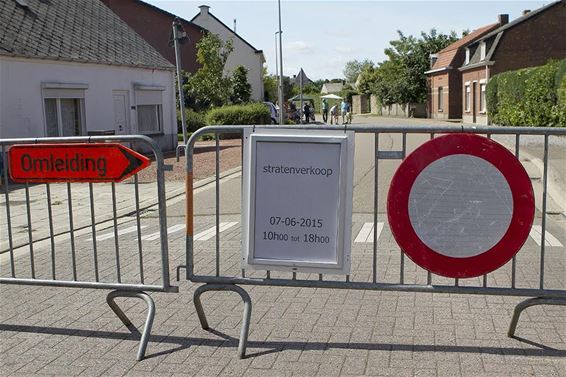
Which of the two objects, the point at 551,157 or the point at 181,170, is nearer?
the point at 551,157

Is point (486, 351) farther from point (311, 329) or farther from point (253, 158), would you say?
point (253, 158)

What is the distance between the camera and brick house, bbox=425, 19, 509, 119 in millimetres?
52422

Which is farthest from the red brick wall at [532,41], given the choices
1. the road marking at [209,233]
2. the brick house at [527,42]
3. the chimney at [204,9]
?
the road marking at [209,233]

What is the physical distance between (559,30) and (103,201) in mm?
39123

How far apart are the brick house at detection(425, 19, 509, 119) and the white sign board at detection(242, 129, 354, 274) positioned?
49.9 metres

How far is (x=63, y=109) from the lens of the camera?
1991 centimetres

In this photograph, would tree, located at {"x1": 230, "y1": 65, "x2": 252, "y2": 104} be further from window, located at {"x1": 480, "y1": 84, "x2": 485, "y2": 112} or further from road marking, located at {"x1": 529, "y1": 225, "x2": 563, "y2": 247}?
road marking, located at {"x1": 529, "y1": 225, "x2": 563, "y2": 247}

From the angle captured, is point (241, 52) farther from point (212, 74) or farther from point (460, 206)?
point (460, 206)

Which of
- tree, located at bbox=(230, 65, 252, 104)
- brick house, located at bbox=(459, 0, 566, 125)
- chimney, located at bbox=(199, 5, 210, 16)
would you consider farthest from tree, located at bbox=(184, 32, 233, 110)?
chimney, located at bbox=(199, 5, 210, 16)

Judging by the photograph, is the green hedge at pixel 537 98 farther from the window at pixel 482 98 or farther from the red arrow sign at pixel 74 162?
the red arrow sign at pixel 74 162

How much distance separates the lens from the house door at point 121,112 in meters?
22.5

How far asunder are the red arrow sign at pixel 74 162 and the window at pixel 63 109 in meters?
14.2

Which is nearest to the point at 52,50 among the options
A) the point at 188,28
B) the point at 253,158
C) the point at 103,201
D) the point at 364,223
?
the point at 103,201

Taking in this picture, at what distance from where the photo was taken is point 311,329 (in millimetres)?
5070
